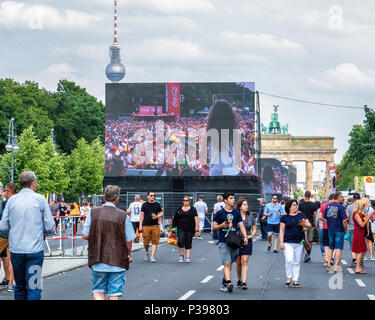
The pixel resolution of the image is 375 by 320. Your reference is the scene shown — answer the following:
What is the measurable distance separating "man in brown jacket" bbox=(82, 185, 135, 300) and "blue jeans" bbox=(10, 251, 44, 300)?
3.34 ft

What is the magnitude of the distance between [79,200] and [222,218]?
7599 cm

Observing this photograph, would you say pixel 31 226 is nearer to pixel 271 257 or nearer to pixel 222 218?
pixel 222 218

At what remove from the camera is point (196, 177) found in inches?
1849

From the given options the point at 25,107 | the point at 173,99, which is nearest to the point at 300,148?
the point at 25,107

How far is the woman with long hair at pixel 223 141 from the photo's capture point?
1829 inches

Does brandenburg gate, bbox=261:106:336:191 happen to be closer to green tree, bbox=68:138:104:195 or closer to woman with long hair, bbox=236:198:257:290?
green tree, bbox=68:138:104:195

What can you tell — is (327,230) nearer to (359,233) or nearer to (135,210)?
(359,233)

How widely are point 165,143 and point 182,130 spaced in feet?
3.93

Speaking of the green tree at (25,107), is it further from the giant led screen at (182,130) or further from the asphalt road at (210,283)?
the asphalt road at (210,283)

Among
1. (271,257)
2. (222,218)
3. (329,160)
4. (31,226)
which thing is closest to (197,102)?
(271,257)

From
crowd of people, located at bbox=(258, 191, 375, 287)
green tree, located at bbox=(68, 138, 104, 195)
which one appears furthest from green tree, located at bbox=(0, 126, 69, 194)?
crowd of people, located at bbox=(258, 191, 375, 287)

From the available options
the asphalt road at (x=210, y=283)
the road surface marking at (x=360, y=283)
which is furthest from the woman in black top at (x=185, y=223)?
the road surface marking at (x=360, y=283)

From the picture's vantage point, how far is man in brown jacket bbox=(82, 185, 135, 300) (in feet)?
28.8

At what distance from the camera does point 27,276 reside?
9602 mm
